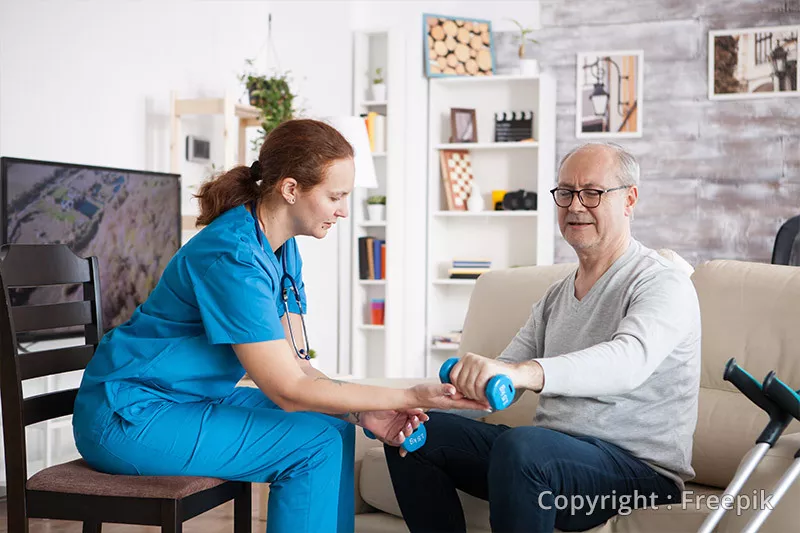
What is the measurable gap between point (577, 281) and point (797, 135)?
11.6ft

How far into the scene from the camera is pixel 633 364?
6.21 feet

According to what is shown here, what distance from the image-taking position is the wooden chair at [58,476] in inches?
74.0

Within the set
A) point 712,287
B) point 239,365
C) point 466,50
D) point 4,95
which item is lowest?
point 239,365

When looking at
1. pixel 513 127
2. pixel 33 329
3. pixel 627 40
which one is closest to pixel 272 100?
pixel 513 127

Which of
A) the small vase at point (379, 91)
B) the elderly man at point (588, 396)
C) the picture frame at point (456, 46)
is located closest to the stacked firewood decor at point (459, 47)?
the picture frame at point (456, 46)

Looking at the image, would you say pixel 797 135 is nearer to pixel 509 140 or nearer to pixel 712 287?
pixel 509 140

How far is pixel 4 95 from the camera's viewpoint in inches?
142

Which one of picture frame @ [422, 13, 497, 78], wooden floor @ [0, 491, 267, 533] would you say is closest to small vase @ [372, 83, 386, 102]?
picture frame @ [422, 13, 497, 78]

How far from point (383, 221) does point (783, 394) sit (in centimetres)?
403

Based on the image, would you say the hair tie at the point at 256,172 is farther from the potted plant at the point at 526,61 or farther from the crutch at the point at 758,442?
the potted plant at the point at 526,61

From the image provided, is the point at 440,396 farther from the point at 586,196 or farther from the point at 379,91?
the point at 379,91

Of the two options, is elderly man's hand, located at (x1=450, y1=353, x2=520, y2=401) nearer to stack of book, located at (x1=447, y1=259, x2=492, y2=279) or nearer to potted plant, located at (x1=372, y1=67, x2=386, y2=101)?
stack of book, located at (x1=447, y1=259, x2=492, y2=279)

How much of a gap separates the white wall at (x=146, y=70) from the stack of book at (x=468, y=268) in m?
0.75

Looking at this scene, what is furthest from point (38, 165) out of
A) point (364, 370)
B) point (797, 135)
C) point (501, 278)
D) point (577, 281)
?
point (797, 135)
